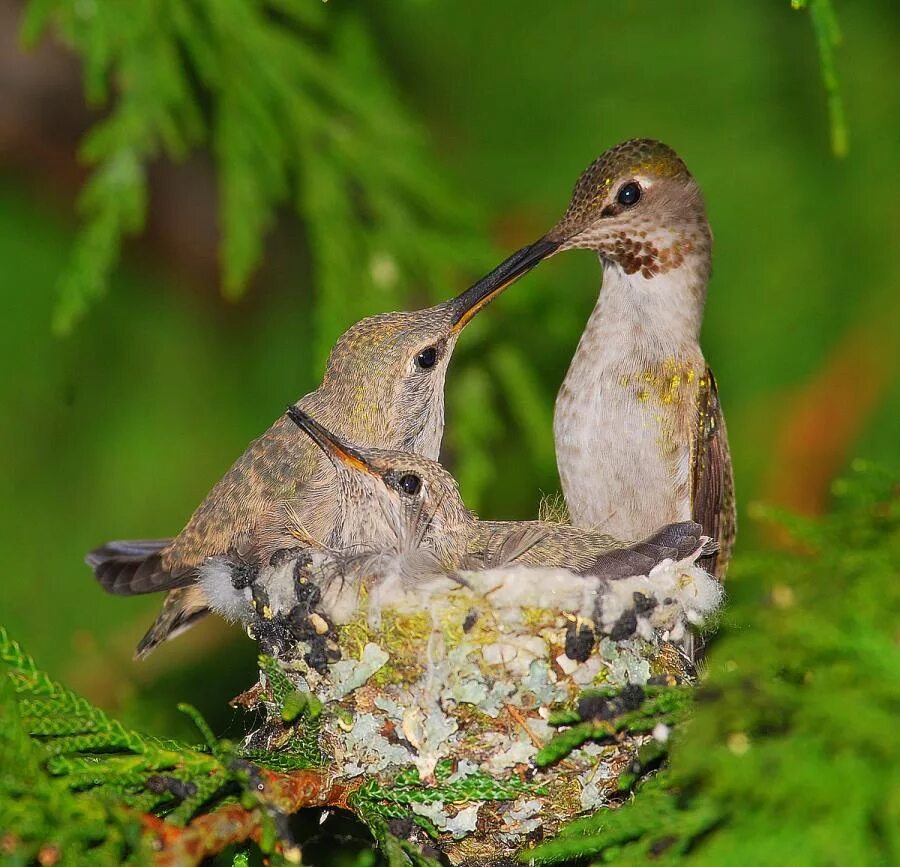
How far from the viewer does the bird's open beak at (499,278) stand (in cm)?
371

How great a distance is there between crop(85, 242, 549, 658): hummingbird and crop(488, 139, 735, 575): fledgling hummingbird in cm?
28

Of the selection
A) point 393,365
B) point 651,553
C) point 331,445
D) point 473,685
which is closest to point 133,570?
point 331,445

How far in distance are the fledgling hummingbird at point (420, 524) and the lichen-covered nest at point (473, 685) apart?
0.33 m

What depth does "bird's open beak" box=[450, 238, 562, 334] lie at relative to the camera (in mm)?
3705

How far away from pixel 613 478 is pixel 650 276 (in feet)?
2.13

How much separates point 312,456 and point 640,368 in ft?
3.46

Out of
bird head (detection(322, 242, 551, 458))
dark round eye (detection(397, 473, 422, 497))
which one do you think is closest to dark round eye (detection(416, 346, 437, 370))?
bird head (detection(322, 242, 551, 458))

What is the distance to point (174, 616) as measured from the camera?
144 inches

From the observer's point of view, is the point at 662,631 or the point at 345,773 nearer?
the point at 345,773

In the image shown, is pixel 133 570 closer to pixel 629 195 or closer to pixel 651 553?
pixel 651 553

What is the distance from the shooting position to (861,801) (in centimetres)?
175

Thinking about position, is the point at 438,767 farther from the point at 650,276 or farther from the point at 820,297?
the point at 820,297

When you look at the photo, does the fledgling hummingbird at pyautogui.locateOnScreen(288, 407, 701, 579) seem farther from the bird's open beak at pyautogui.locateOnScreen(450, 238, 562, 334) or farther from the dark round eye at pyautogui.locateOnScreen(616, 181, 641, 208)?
the dark round eye at pyautogui.locateOnScreen(616, 181, 641, 208)

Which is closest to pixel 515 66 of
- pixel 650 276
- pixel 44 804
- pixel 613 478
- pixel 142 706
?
pixel 650 276
